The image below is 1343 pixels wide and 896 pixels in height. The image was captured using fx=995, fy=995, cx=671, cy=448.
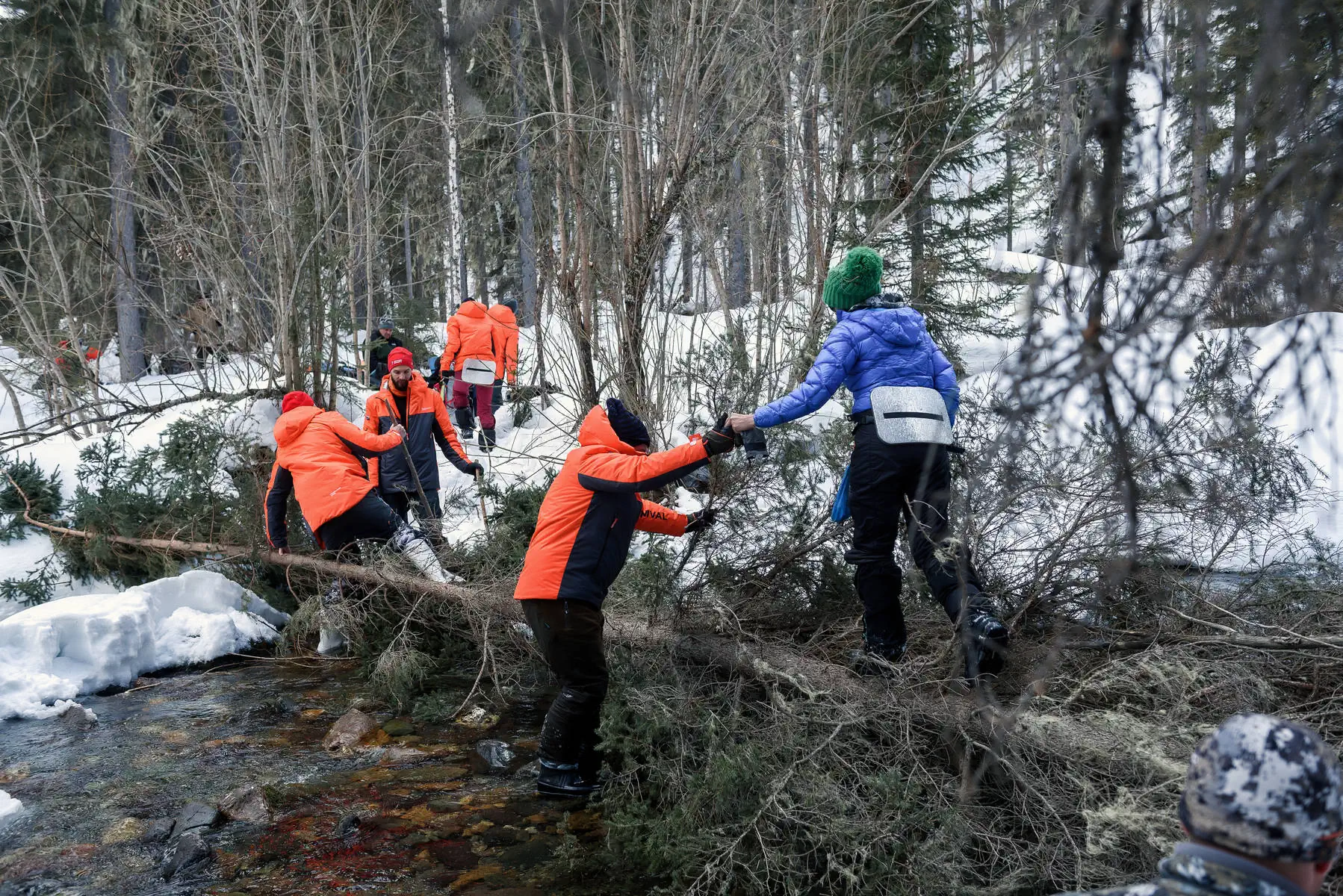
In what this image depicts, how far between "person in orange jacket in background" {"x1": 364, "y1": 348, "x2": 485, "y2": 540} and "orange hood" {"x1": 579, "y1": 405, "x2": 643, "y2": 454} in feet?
11.8

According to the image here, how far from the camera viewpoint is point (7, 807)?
4938mm

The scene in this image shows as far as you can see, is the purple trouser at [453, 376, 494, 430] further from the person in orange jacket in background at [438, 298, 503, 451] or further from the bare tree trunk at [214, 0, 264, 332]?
the bare tree trunk at [214, 0, 264, 332]

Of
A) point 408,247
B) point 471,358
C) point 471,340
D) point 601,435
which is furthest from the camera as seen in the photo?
point 408,247

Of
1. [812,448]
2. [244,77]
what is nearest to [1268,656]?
[812,448]

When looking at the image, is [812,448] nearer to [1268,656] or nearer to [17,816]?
[1268,656]

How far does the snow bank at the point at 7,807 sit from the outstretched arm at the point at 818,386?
13.6 feet

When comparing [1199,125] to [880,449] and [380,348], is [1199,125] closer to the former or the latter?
[880,449]

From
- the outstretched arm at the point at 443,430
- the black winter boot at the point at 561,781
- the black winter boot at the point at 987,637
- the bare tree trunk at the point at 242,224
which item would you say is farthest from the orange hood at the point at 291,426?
the black winter boot at the point at 987,637

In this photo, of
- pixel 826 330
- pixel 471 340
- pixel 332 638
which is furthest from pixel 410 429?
pixel 826 330

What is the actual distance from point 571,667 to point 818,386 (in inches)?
72.8

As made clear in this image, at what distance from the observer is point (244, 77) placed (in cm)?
1021

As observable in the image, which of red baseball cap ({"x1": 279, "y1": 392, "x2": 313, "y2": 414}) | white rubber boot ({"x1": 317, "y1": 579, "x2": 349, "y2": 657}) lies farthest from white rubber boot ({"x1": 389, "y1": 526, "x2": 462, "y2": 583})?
red baseball cap ({"x1": 279, "y1": 392, "x2": 313, "y2": 414})

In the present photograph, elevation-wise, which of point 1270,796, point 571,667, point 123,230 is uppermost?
point 123,230

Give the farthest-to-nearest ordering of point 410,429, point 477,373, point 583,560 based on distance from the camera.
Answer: point 477,373, point 410,429, point 583,560
